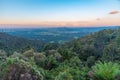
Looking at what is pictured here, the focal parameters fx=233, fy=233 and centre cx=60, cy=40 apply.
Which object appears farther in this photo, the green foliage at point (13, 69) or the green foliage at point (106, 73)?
the green foliage at point (106, 73)

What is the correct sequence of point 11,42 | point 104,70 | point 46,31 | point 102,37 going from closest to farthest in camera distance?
point 104,70 → point 102,37 → point 11,42 → point 46,31

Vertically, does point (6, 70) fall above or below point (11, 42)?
above

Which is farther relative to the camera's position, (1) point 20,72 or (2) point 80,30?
(2) point 80,30

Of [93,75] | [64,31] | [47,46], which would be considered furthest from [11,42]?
[93,75]

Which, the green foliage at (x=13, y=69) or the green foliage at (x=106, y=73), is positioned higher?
the green foliage at (x=13, y=69)

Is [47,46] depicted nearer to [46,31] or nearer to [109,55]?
[109,55]

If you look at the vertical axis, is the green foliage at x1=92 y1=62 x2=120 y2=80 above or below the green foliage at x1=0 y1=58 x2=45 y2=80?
below

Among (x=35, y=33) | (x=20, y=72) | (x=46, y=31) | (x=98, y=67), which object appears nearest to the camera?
(x=20, y=72)

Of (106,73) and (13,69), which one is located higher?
(13,69)

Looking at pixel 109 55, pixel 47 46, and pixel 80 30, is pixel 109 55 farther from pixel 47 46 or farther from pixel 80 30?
pixel 80 30

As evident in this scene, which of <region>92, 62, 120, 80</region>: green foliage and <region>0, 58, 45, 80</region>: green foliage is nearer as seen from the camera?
<region>0, 58, 45, 80</region>: green foliage

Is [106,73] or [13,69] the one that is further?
[106,73]
